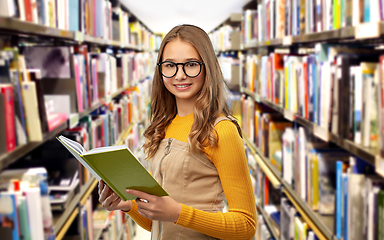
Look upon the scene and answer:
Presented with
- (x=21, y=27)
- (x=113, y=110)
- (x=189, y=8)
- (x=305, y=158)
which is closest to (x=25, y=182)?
(x=21, y=27)

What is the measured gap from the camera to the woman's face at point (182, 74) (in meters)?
1.09

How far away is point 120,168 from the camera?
31.8 inches

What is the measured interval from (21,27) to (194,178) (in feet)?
2.44

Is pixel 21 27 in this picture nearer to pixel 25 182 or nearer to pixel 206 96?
pixel 25 182

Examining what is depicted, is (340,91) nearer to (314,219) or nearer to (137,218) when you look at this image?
(314,219)

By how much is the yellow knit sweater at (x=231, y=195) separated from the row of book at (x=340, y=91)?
428mm

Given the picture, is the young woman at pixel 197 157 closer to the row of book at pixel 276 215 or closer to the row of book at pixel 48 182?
the row of book at pixel 48 182

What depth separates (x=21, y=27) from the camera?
112 cm

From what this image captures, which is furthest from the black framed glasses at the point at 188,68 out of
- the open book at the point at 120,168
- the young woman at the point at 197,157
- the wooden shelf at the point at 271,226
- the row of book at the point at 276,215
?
the wooden shelf at the point at 271,226

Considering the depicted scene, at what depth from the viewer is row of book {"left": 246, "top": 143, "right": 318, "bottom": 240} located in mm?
1866

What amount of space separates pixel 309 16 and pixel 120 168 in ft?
4.62

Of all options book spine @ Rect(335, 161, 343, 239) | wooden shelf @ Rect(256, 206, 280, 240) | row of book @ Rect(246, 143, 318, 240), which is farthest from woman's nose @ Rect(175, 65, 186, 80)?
wooden shelf @ Rect(256, 206, 280, 240)

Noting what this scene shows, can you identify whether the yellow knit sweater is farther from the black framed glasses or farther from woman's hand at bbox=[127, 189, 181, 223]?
the black framed glasses

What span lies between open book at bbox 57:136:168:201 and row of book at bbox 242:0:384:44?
87 centimetres
